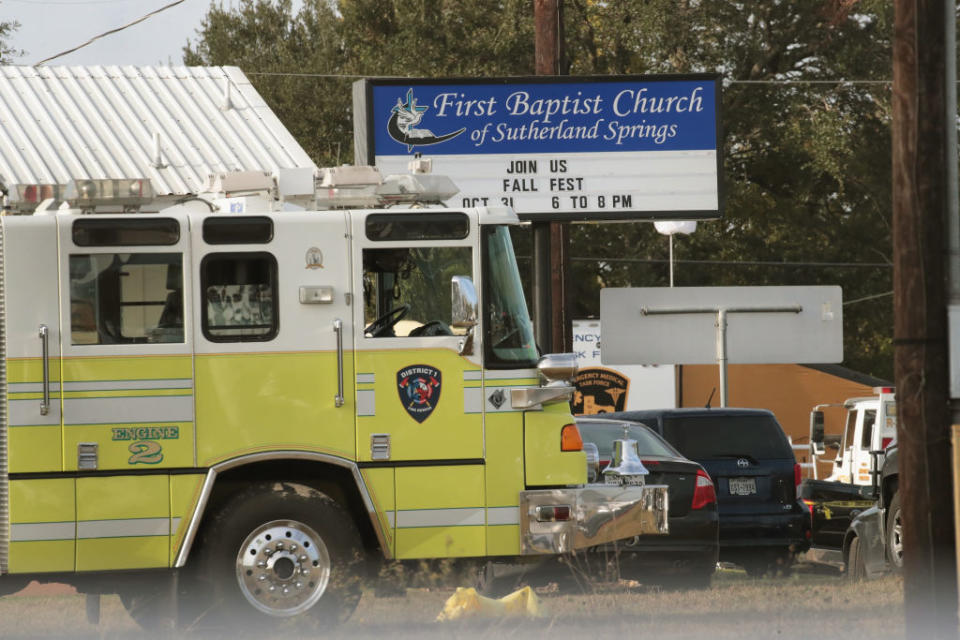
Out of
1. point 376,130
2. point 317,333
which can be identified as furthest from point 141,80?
point 317,333

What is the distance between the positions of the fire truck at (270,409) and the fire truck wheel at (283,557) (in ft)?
0.04

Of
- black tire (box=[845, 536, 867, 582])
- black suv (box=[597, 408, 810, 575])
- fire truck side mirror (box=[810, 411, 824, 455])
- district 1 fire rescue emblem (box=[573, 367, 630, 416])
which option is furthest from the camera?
district 1 fire rescue emblem (box=[573, 367, 630, 416])

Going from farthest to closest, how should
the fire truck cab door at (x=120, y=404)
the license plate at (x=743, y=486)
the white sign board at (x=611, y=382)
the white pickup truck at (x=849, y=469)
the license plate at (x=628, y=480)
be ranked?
the white sign board at (x=611, y=382) → the white pickup truck at (x=849, y=469) → the license plate at (x=743, y=486) → the license plate at (x=628, y=480) → the fire truck cab door at (x=120, y=404)

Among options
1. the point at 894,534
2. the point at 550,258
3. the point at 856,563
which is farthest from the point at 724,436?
the point at 550,258

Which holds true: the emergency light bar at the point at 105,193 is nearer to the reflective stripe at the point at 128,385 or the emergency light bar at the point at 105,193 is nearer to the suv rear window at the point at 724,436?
the reflective stripe at the point at 128,385

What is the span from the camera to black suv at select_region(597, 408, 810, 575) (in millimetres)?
14086

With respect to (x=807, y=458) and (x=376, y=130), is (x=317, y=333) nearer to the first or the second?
(x=376, y=130)

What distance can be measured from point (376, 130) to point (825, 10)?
17952 mm

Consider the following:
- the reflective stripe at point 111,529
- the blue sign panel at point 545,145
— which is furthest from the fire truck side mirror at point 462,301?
the blue sign panel at point 545,145

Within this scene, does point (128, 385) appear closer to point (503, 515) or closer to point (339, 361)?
point (339, 361)

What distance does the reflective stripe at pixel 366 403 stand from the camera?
904 centimetres

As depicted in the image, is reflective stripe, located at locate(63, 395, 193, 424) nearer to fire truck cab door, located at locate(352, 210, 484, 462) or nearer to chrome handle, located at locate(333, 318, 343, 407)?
chrome handle, located at locate(333, 318, 343, 407)

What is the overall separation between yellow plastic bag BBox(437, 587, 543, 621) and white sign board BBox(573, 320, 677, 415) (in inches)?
715

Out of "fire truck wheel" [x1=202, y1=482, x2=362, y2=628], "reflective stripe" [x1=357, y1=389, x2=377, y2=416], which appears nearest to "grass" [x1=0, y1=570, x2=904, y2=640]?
"fire truck wheel" [x1=202, y1=482, x2=362, y2=628]
